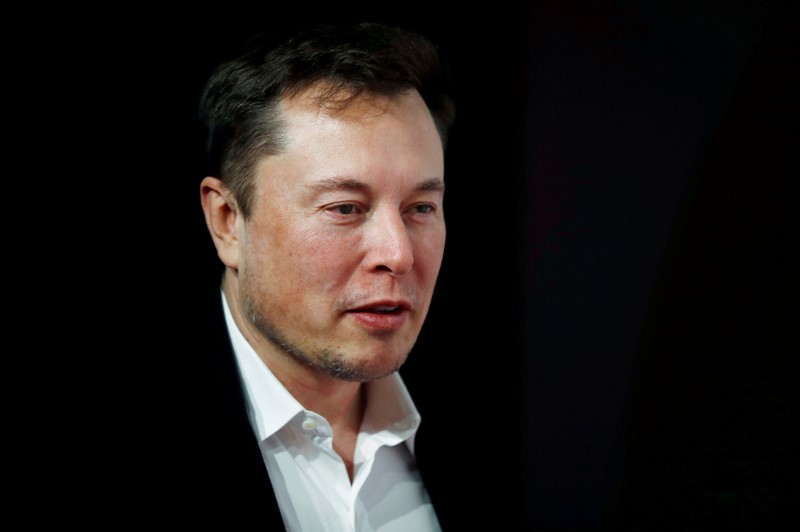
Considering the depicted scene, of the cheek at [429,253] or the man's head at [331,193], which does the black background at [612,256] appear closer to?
the man's head at [331,193]

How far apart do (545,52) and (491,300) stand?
24.6 inches

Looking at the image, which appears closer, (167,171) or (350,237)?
(350,237)

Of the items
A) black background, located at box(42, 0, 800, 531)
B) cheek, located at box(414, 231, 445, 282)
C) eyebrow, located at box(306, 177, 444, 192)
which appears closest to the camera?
eyebrow, located at box(306, 177, 444, 192)

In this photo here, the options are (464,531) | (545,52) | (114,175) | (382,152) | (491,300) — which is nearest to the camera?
(382,152)

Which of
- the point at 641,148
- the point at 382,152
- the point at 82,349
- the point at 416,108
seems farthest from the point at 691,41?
the point at 82,349

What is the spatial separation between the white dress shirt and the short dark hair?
0.32 metres

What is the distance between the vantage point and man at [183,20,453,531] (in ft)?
4.73

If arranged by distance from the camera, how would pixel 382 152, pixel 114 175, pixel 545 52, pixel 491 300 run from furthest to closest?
pixel 491 300
pixel 545 52
pixel 114 175
pixel 382 152

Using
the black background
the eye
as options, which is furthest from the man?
the black background

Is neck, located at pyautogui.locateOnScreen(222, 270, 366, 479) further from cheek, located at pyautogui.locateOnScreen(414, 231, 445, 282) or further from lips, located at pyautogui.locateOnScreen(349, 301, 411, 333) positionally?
cheek, located at pyautogui.locateOnScreen(414, 231, 445, 282)

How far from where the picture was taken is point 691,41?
1.85 metres

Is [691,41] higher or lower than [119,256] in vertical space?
higher

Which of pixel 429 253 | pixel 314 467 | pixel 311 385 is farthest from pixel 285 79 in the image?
pixel 314 467

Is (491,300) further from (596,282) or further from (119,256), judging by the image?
(119,256)
